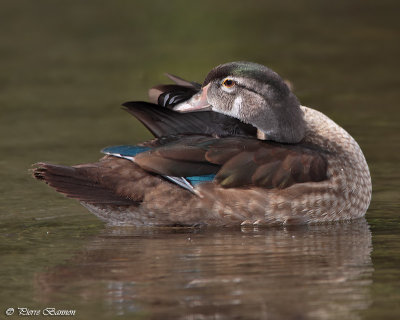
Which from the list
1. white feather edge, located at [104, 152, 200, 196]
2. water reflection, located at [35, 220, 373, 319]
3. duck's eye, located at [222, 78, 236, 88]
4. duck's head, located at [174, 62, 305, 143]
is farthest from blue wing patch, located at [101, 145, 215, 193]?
duck's eye, located at [222, 78, 236, 88]

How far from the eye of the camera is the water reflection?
5.93 metres

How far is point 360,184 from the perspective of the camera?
8.61 m

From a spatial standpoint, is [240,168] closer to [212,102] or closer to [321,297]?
[212,102]

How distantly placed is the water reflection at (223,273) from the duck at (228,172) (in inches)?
6.8

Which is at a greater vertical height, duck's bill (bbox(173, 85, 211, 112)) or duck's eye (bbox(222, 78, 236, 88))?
duck's eye (bbox(222, 78, 236, 88))

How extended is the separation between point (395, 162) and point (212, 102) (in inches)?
89.1

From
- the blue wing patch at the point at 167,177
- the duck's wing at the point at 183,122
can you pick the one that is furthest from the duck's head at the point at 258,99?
the blue wing patch at the point at 167,177

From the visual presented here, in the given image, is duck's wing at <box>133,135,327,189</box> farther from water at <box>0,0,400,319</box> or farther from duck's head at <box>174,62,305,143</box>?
water at <box>0,0,400,319</box>

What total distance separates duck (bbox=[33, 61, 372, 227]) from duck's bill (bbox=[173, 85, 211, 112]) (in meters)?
0.04

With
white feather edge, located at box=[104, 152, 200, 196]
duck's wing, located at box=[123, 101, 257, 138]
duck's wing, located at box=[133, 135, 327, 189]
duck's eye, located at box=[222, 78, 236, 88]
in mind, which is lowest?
white feather edge, located at box=[104, 152, 200, 196]

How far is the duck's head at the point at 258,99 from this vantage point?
8508 millimetres

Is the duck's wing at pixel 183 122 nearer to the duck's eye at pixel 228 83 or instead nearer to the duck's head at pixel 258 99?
the duck's head at pixel 258 99

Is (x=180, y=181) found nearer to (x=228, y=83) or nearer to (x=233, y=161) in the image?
(x=233, y=161)

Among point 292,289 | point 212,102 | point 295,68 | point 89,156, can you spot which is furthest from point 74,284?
point 295,68
